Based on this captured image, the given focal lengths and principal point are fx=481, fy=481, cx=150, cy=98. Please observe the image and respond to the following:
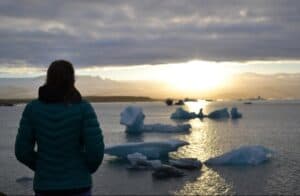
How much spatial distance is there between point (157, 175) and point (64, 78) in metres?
12.7

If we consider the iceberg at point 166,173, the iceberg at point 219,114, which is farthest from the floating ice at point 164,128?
the iceberg at point 166,173

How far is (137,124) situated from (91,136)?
33.4 metres

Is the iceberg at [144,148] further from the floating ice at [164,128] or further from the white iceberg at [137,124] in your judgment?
the floating ice at [164,128]

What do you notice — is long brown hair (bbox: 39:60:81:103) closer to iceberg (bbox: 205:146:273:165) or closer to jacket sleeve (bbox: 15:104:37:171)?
jacket sleeve (bbox: 15:104:37:171)

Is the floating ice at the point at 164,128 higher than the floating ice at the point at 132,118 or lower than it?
lower

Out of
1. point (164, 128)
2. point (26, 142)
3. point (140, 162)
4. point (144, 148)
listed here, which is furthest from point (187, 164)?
point (164, 128)

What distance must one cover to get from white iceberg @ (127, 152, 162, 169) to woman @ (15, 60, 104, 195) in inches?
554

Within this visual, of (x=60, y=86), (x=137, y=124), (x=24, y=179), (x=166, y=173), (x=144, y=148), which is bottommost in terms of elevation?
(x=24, y=179)

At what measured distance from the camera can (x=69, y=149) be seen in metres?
3.26

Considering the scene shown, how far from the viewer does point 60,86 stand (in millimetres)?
3236

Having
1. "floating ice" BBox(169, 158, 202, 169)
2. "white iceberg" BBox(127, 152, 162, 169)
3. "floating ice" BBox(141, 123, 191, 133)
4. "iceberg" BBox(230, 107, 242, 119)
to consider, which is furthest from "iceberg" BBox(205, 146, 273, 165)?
"iceberg" BBox(230, 107, 242, 119)

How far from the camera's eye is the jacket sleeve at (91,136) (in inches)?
125

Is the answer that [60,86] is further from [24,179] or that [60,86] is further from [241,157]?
[241,157]

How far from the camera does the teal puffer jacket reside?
3.20m
